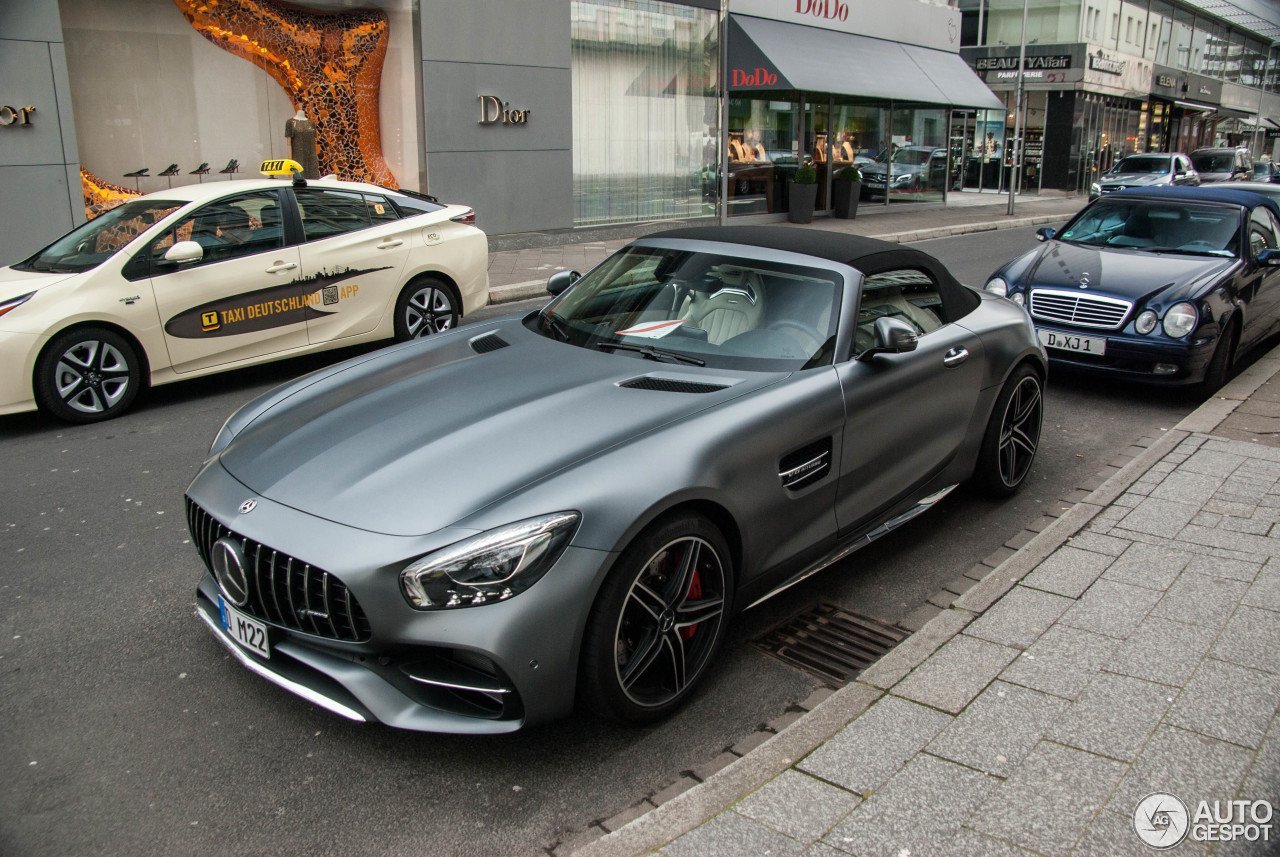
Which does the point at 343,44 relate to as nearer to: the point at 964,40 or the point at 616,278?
the point at 616,278

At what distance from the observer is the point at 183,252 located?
6.89m

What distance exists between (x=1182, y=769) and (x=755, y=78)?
18.7 m

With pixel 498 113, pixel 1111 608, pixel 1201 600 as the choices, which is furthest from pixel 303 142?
pixel 1201 600

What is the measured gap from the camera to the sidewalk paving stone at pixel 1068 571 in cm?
406

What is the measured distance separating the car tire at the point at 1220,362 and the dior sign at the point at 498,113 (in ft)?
38.2

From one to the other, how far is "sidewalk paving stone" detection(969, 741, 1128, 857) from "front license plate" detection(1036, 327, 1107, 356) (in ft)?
16.1

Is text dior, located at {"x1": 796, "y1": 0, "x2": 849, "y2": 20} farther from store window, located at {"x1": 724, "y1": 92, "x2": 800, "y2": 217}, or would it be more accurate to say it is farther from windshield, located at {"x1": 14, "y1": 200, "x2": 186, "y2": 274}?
windshield, located at {"x1": 14, "y1": 200, "x2": 186, "y2": 274}

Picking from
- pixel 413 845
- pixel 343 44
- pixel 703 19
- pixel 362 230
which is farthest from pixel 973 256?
pixel 413 845

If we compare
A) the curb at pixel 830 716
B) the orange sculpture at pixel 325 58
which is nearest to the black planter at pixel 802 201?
the orange sculpture at pixel 325 58

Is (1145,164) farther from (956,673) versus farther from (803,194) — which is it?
(956,673)

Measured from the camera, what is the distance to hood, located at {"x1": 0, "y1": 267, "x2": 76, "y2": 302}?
21.7 feet

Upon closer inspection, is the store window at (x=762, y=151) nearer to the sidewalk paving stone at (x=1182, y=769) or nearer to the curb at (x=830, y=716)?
the curb at (x=830, y=716)

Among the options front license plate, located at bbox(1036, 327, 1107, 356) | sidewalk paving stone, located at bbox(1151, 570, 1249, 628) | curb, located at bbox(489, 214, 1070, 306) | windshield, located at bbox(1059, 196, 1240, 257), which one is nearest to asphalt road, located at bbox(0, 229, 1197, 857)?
sidewalk paving stone, located at bbox(1151, 570, 1249, 628)

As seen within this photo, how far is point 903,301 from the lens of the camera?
4.59 metres
